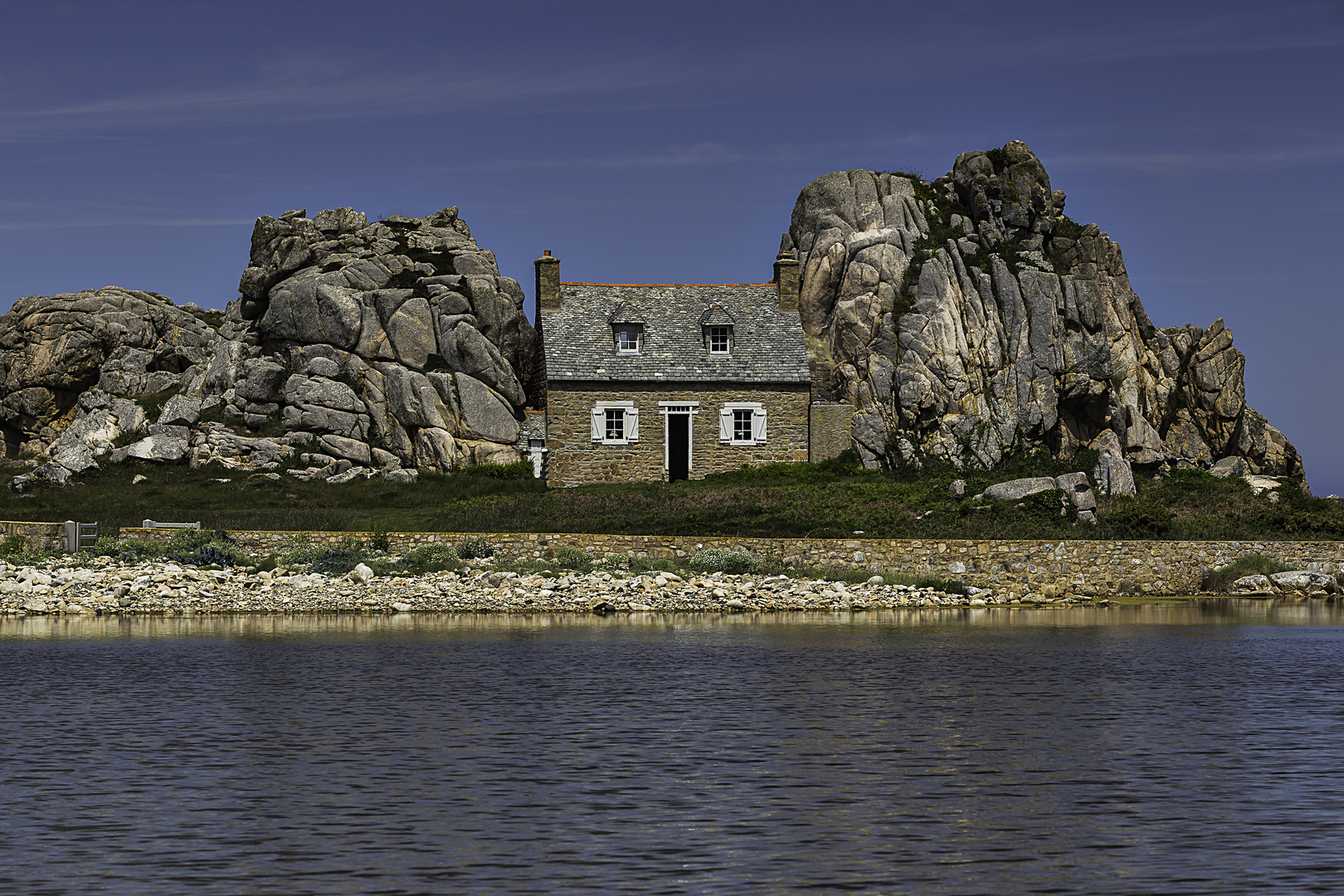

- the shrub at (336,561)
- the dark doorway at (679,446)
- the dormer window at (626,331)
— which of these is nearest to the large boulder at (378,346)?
the dormer window at (626,331)

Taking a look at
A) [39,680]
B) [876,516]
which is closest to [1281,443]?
[876,516]

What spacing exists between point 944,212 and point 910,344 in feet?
26.3

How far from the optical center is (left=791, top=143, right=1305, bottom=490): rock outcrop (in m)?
53.3

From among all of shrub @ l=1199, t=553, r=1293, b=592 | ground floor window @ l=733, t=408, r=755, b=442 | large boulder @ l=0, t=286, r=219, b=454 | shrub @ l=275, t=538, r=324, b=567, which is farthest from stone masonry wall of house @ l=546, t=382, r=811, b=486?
large boulder @ l=0, t=286, r=219, b=454

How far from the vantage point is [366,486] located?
51.7 m

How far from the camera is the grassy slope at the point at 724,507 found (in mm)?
43219

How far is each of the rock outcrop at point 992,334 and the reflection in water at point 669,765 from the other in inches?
983

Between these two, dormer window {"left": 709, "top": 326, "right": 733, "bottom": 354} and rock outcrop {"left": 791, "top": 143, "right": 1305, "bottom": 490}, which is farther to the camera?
dormer window {"left": 709, "top": 326, "right": 733, "bottom": 354}

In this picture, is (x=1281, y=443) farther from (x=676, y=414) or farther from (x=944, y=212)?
(x=676, y=414)

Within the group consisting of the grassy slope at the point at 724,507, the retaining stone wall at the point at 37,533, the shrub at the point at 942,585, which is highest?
the grassy slope at the point at 724,507

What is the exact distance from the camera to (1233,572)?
41.2 meters

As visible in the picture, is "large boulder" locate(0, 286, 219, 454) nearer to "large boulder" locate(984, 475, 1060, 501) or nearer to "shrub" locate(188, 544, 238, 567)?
"shrub" locate(188, 544, 238, 567)

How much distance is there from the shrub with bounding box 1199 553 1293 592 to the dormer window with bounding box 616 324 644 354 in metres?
23.8

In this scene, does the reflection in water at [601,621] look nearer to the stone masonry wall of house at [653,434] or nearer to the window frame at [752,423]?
the stone masonry wall of house at [653,434]
